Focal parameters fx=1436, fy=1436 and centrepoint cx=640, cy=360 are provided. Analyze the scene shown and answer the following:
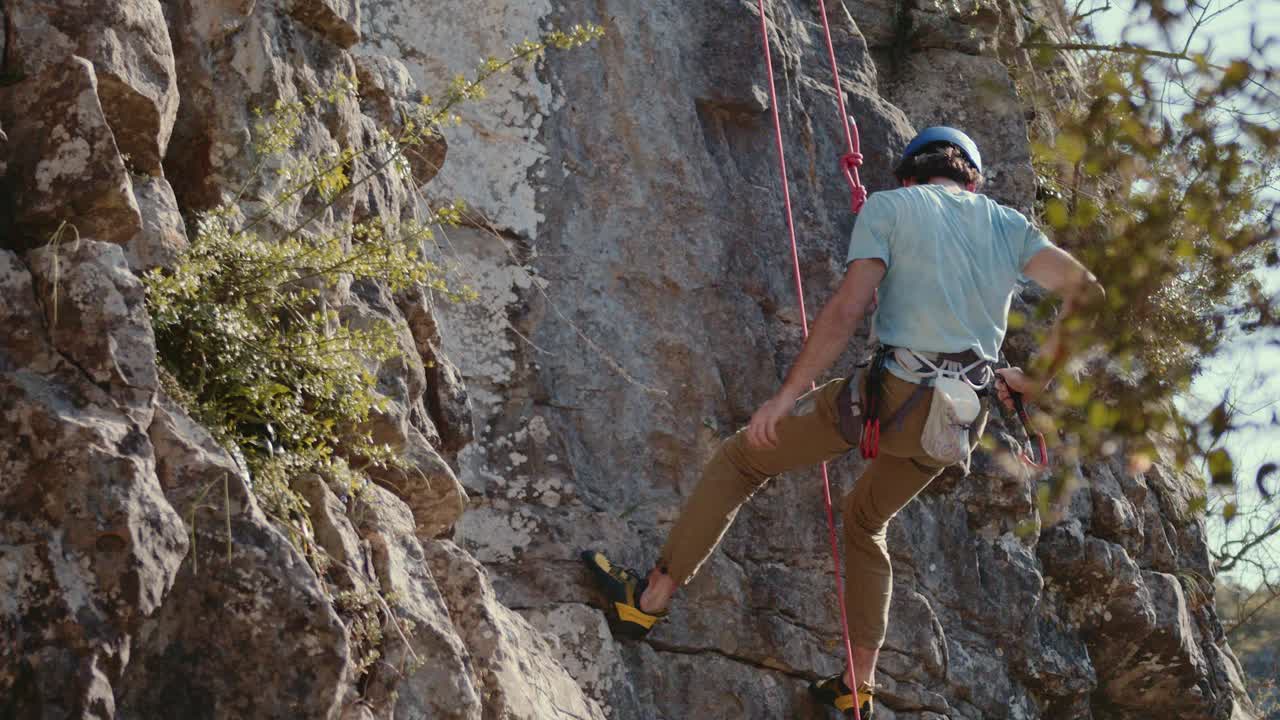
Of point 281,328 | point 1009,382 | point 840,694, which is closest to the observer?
point 281,328

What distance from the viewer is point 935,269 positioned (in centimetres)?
527

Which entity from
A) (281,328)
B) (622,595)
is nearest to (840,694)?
(622,595)

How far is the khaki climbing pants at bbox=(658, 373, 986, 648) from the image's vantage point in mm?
5332

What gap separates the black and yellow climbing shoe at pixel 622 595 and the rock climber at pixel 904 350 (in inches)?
3.6

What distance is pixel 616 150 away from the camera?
23.2 ft

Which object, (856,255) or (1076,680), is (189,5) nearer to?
(856,255)

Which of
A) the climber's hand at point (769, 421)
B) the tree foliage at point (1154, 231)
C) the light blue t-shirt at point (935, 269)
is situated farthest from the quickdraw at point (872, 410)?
the tree foliage at point (1154, 231)

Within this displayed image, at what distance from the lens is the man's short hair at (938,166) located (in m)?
5.70

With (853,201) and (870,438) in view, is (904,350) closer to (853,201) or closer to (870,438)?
(870,438)

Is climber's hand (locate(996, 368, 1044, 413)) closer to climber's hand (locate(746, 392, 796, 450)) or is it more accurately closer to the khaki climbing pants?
the khaki climbing pants

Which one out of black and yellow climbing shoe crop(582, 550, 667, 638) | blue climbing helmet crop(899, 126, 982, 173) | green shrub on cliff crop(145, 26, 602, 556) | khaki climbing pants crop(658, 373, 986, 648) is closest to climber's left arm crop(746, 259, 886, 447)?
khaki climbing pants crop(658, 373, 986, 648)

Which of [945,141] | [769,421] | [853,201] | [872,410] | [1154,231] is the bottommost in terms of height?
[1154,231]

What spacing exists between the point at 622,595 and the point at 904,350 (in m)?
1.60

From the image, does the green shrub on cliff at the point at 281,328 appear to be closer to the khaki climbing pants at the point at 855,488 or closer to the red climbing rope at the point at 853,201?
the khaki climbing pants at the point at 855,488
